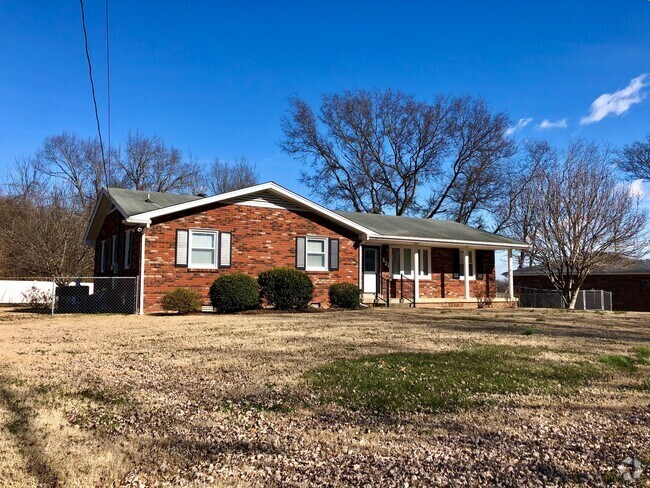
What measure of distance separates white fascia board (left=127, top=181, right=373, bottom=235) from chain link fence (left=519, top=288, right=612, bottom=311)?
12.2m

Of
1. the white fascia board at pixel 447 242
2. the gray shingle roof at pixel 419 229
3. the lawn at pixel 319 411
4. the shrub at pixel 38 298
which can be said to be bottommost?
the lawn at pixel 319 411

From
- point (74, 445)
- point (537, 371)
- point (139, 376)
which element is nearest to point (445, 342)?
point (537, 371)

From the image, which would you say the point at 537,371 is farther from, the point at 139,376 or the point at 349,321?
the point at 349,321

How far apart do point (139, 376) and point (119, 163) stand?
36081mm

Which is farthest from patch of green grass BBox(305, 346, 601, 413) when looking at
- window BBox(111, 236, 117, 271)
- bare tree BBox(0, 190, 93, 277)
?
bare tree BBox(0, 190, 93, 277)

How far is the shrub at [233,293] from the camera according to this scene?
49.7 feet

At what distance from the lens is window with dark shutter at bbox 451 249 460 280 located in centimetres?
2280

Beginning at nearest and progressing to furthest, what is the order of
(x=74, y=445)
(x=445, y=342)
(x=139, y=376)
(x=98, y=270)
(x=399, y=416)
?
(x=74, y=445)
(x=399, y=416)
(x=139, y=376)
(x=445, y=342)
(x=98, y=270)

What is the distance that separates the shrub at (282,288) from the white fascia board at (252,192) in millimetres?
2760

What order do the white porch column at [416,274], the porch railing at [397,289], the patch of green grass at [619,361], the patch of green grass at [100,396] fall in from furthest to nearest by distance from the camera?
the porch railing at [397,289] < the white porch column at [416,274] < the patch of green grass at [619,361] < the patch of green grass at [100,396]

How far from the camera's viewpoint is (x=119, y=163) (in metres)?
38.8

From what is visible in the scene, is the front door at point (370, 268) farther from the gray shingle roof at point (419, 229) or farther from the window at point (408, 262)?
the gray shingle roof at point (419, 229)

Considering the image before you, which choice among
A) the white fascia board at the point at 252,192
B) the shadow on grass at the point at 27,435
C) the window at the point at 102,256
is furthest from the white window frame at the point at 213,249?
the shadow on grass at the point at 27,435

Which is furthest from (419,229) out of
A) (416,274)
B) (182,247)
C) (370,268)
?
(182,247)
